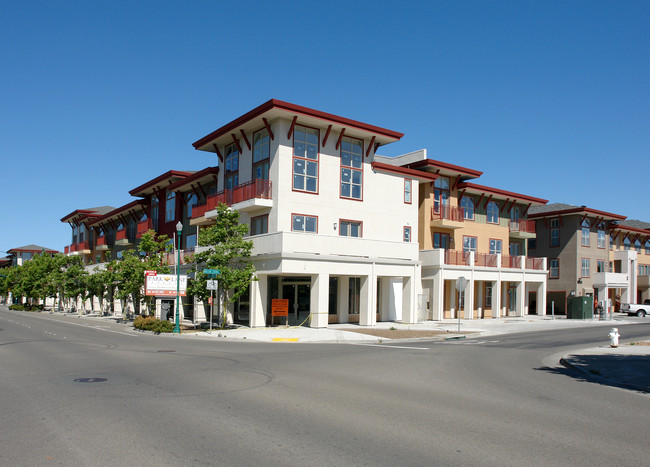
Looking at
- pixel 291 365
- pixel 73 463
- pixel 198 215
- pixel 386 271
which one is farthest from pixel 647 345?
pixel 198 215

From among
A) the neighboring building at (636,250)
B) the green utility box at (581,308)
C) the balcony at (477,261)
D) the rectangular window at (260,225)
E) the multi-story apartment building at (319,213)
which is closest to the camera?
the multi-story apartment building at (319,213)

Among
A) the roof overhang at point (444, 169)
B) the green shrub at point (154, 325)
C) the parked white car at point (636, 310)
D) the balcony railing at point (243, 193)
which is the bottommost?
the parked white car at point (636, 310)

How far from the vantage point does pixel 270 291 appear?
34.0 metres

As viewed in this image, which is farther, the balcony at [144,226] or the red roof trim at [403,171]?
the balcony at [144,226]

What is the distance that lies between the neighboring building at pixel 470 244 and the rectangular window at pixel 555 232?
219 inches

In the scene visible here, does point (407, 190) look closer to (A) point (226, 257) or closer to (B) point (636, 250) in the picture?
(A) point (226, 257)

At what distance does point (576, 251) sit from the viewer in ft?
170

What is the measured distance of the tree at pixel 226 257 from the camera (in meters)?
28.8

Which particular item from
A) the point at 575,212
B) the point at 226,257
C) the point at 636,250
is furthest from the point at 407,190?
the point at 636,250

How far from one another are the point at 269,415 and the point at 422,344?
15466 millimetres

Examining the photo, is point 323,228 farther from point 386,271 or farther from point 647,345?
point 647,345

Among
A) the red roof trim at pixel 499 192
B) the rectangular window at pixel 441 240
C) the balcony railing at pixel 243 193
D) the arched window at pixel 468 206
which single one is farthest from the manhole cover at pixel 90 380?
the arched window at pixel 468 206

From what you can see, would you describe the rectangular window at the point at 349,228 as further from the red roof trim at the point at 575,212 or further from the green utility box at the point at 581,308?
the red roof trim at the point at 575,212

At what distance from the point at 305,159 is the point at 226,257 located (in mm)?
7515
